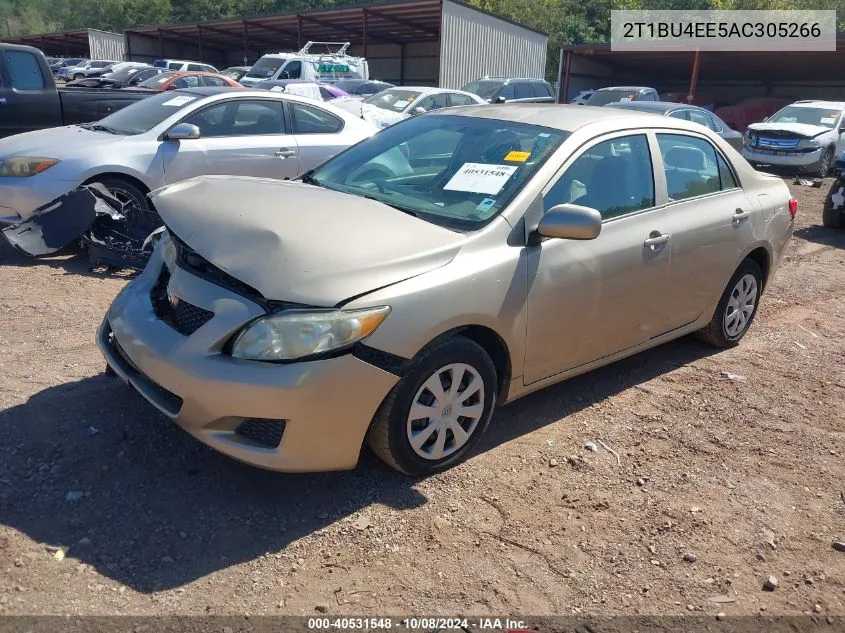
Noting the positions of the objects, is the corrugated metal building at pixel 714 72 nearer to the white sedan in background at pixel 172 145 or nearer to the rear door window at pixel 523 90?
the rear door window at pixel 523 90

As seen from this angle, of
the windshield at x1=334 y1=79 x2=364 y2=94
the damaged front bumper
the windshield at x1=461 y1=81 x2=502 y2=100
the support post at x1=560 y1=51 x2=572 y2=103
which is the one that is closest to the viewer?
the damaged front bumper

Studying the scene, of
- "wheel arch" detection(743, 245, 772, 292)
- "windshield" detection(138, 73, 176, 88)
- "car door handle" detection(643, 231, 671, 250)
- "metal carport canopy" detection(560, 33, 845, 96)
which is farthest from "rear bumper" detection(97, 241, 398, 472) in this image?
"metal carport canopy" detection(560, 33, 845, 96)

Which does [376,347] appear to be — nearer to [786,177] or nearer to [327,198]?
[327,198]

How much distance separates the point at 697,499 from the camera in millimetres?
3465

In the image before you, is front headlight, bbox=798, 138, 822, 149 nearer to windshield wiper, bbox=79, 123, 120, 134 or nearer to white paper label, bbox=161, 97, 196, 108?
white paper label, bbox=161, 97, 196, 108

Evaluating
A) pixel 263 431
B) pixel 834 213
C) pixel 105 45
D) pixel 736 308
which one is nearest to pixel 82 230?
pixel 263 431

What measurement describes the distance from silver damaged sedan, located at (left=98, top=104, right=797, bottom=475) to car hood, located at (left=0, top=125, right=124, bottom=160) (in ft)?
11.0

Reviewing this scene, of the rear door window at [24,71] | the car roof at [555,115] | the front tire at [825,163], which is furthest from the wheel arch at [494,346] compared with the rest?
the front tire at [825,163]

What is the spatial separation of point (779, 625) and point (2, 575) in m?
2.87

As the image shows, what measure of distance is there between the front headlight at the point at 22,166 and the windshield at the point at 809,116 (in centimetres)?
1668

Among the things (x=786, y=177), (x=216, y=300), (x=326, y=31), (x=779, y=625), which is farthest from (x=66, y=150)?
(x=326, y=31)

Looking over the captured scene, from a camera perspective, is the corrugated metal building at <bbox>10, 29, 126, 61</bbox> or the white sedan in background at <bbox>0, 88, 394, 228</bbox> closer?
the white sedan in background at <bbox>0, 88, 394, 228</bbox>

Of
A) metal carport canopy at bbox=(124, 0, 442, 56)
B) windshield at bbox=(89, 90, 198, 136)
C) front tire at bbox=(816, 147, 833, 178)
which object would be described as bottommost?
front tire at bbox=(816, 147, 833, 178)

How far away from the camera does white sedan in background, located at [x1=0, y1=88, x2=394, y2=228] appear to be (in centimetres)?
645
